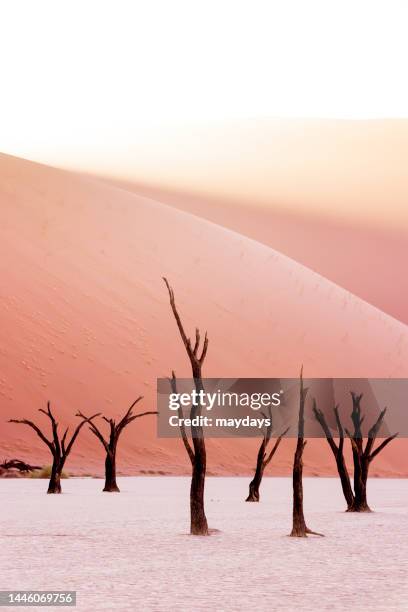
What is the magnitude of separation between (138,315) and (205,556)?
4532 cm

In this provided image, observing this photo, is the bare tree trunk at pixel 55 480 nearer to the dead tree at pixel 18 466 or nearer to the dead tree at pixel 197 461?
the dead tree at pixel 18 466

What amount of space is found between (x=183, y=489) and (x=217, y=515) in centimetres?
1346

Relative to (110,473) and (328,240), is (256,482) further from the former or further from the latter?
(328,240)

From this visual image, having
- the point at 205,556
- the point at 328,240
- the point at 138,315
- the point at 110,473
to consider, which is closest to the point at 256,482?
the point at 110,473

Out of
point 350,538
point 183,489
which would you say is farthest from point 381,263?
point 350,538

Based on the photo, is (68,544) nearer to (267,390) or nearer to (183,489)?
(183,489)

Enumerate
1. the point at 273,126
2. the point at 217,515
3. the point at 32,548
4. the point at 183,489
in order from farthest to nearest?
the point at 273,126 → the point at 183,489 → the point at 217,515 → the point at 32,548

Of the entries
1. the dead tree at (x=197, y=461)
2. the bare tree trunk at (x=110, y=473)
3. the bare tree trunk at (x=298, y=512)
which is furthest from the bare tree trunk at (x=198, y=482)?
the bare tree trunk at (x=110, y=473)

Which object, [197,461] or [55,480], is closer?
[197,461]

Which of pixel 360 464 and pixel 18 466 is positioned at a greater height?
pixel 18 466

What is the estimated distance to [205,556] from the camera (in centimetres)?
1641

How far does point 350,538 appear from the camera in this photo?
1984cm

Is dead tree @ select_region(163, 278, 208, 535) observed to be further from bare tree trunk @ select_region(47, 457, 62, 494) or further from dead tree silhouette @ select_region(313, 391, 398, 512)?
bare tree trunk @ select_region(47, 457, 62, 494)

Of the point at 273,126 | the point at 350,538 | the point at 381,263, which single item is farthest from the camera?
the point at 273,126
